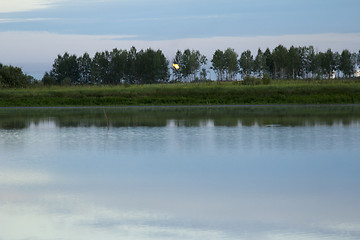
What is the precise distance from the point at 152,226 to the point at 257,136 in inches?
435

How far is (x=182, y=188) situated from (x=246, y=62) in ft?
417

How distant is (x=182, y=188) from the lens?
9031 millimetres

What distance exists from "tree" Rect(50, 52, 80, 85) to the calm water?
124934mm

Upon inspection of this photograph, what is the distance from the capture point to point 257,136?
17.3 m

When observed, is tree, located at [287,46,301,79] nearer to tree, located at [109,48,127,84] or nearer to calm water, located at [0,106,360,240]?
tree, located at [109,48,127,84]

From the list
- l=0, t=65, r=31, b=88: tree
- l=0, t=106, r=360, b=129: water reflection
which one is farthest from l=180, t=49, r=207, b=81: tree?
l=0, t=106, r=360, b=129: water reflection

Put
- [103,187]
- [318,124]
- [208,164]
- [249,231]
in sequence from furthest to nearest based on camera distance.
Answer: [318,124] → [208,164] → [103,187] → [249,231]

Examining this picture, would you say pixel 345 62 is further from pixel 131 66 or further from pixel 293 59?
pixel 131 66

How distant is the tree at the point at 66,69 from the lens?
138625mm

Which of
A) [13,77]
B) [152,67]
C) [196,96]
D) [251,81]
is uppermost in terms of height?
[152,67]

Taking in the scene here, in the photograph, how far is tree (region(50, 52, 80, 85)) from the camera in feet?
455

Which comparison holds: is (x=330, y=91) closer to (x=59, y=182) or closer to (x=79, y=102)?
(x=79, y=102)

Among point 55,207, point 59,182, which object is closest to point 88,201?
point 55,207

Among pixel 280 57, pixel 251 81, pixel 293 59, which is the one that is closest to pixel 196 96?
pixel 251 81
